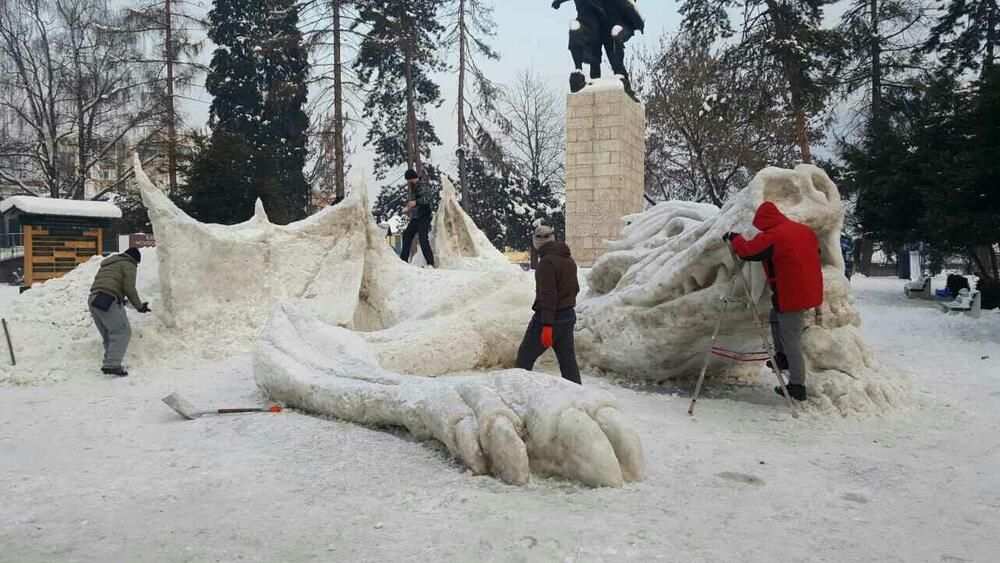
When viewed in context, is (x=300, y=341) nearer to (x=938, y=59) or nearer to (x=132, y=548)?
(x=132, y=548)

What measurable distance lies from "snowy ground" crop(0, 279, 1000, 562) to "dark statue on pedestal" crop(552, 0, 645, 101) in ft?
34.8

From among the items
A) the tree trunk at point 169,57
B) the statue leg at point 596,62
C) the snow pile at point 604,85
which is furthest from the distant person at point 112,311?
the tree trunk at point 169,57

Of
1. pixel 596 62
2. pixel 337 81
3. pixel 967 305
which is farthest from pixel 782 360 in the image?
pixel 337 81

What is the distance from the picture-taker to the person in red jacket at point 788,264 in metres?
4.49

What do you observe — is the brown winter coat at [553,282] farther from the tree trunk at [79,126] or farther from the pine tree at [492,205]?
the pine tree at [492,205]

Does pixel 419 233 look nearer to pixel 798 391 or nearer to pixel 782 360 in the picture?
pixel 782 360

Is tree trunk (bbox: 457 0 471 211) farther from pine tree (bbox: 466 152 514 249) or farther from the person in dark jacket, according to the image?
the person in dark jacket

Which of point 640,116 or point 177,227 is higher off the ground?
point 640,116

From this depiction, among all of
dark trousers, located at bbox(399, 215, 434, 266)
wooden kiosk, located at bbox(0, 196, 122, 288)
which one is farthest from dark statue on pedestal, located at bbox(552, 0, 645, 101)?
wooden kiosk, located at bbox(0, 196, 122, 288)

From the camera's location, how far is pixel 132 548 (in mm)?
2295

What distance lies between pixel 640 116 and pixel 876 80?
11.6 metres

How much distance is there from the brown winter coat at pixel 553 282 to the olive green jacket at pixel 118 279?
3.88 m

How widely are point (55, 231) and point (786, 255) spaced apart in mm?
12470

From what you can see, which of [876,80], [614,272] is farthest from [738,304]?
[876,80]
